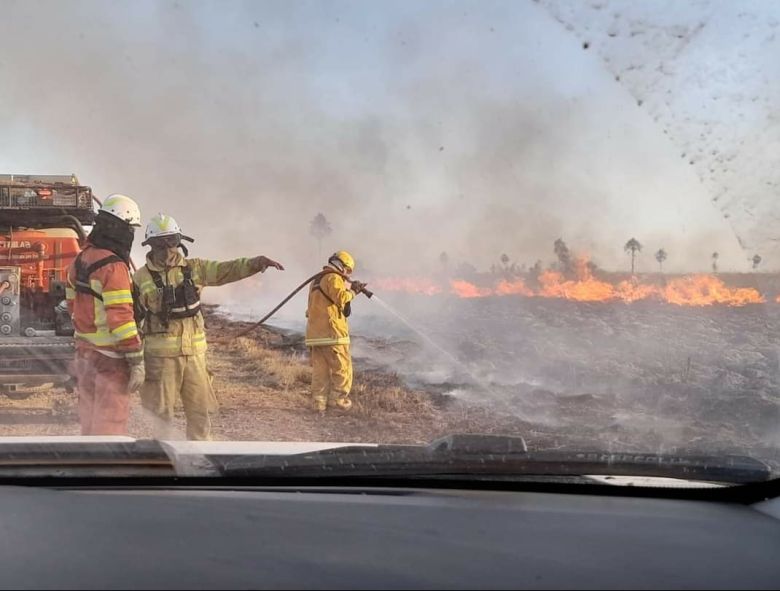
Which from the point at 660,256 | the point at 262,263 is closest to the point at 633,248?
the point at 660,256

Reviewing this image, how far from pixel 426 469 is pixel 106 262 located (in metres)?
3.76

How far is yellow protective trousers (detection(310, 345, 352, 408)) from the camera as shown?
896 centimetres

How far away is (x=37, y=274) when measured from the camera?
8.22 meters

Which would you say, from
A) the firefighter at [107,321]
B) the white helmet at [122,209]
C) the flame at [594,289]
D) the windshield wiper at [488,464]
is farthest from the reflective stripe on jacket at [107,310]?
the flame at [594,289]

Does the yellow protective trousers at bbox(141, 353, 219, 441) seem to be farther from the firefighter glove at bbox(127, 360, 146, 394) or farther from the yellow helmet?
the yellow helmet

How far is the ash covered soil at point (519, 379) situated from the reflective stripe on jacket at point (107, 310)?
3.89 ft

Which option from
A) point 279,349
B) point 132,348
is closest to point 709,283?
point 279,349

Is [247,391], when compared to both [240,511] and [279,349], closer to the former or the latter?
[279,349]

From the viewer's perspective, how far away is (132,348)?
18.1 feet

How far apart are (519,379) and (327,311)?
12.6 ft

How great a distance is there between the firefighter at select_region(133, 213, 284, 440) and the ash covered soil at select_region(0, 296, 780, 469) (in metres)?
0.72

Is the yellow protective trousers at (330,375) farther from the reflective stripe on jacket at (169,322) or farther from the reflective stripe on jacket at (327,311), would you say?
the reflective stripe on jacket at (169,322)

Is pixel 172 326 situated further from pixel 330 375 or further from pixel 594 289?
pixel 594 289

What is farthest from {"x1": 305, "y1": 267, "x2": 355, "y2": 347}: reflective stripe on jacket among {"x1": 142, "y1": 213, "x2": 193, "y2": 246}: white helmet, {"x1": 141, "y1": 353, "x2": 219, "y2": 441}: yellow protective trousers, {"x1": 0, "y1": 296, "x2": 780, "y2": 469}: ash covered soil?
{"x1": 142, "y1": 213, "x2": 193, "y2": 246}: white helmet
